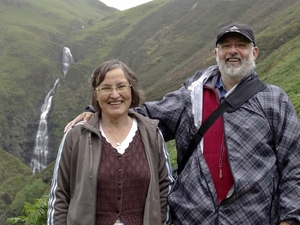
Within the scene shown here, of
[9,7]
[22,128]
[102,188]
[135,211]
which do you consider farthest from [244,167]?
[9,7]

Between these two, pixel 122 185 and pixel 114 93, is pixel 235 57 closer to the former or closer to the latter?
pixel 114 93

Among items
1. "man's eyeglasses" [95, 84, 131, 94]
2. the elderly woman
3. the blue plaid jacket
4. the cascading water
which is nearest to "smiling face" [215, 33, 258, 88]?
the blue plaid jacket

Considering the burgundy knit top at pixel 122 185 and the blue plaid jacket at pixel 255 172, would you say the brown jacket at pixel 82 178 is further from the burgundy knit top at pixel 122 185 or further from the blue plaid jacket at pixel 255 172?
the blue plaid jacket at pixel 255 172

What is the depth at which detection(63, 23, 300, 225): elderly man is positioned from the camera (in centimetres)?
378

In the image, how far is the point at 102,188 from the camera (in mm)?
3658

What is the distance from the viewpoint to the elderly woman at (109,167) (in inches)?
143

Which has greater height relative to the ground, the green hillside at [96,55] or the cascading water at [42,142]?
the green hillside at [96,55]

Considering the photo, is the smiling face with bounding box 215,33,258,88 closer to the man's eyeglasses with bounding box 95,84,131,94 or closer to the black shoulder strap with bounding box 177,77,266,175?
the black shoulder strap with bounding box 177,77,266,175

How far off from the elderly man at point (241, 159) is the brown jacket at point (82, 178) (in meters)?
0.35

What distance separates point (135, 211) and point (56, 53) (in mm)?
99552

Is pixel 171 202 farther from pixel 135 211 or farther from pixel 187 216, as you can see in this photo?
pixel 135 211

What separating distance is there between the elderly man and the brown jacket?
0.35m

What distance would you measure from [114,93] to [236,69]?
141cm

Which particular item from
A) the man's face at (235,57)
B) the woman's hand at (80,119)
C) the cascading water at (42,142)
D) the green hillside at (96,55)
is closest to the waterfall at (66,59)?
the green hillside at (96,55)
